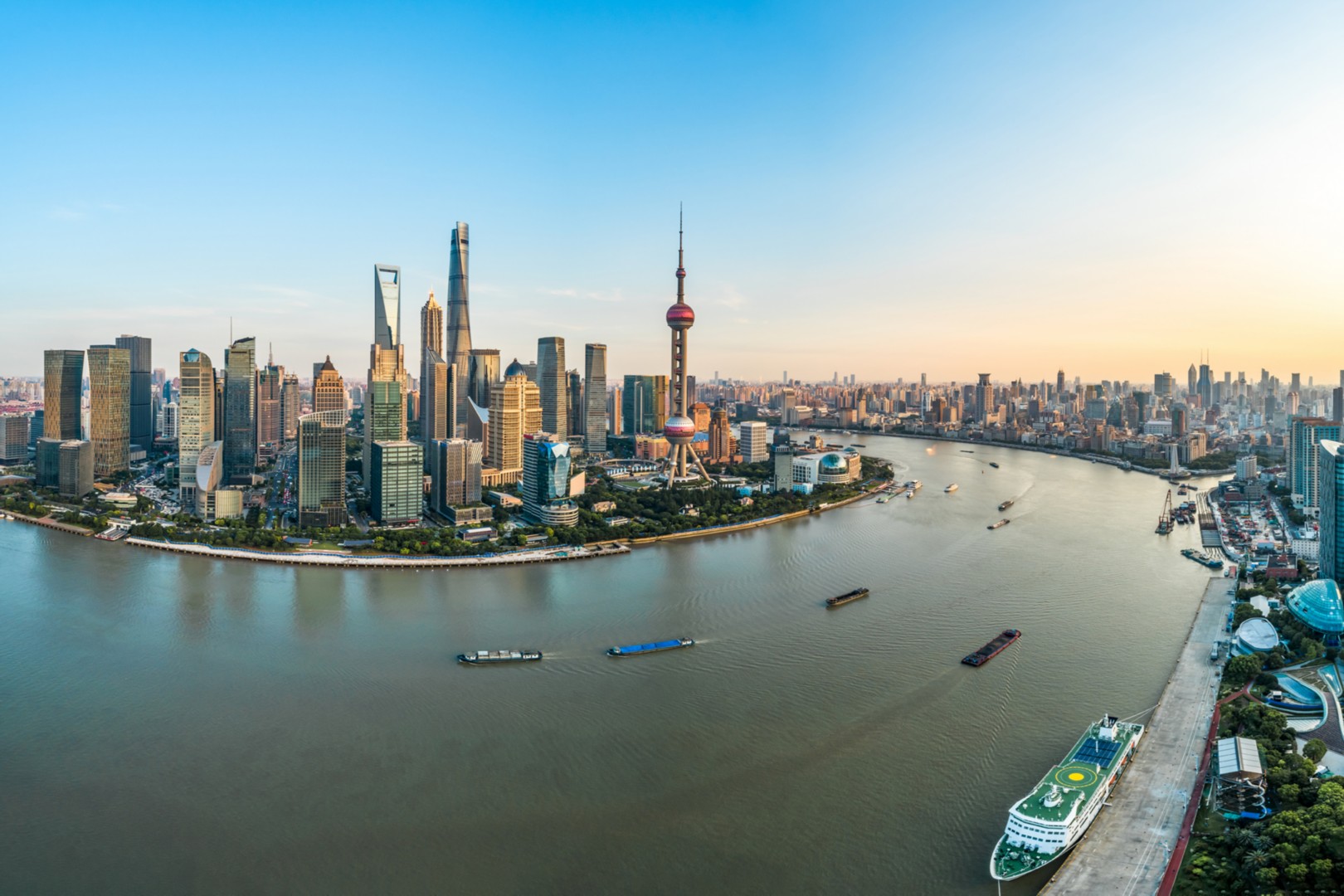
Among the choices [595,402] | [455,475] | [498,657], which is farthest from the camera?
[595,402]

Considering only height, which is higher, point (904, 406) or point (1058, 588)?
point (904, 406)

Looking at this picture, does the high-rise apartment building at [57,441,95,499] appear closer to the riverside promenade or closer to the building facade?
the building facade

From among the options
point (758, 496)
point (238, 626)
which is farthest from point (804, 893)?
point (758, 496)

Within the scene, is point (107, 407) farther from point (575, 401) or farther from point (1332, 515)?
point (1332, 515)

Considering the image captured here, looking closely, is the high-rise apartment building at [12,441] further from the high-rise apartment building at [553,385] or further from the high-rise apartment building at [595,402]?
the high-rise apartment building at [595,402]

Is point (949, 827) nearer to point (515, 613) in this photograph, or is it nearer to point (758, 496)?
point (515, 613)

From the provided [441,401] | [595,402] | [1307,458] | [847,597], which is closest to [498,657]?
[847,597]
